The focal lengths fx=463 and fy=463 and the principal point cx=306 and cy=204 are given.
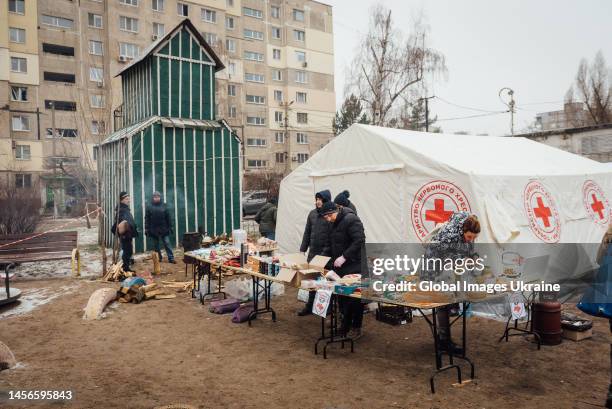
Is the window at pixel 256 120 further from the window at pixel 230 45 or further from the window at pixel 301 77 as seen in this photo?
the window at pixel 230 45

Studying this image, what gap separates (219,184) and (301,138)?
28982 millimetres

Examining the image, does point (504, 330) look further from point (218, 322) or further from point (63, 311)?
point (63, 311)

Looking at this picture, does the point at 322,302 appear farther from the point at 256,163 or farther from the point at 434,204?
the point at 256,163

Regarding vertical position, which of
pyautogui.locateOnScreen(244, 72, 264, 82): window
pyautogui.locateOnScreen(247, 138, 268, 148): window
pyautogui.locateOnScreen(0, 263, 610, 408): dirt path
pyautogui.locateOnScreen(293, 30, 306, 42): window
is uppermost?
pyautogui.locateOnScreen(293, 30, 306, 42): window

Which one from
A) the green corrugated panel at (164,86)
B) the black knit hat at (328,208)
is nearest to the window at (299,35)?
the green corrugated panel at (164,86)

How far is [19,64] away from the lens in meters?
31.3

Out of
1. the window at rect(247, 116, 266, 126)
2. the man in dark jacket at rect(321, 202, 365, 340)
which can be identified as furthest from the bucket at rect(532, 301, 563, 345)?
the window at rect(247, 116, 266, 126)

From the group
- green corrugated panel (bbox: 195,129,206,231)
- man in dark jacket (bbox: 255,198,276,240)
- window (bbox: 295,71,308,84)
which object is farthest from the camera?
window (bbox: 295,71,308,84)

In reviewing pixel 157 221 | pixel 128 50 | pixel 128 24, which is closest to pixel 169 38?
pixel 157 221

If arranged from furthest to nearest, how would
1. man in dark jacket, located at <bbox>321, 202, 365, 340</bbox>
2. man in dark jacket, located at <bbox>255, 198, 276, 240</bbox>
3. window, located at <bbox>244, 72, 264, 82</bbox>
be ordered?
1. window, located at <bbox>244, 72, 264, 82</bbox>
2. man in dark jacket, located at <bbox>255, 198, 276, 240</bbox>
3. man in dark jacket, located at <bbox>321, 202, 365, 340</bbox>

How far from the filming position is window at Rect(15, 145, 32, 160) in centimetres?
3128

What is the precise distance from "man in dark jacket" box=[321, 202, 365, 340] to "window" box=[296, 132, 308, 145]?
3660 centimetres

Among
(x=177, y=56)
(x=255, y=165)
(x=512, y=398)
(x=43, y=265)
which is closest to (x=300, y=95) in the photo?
(x=255, y=165)

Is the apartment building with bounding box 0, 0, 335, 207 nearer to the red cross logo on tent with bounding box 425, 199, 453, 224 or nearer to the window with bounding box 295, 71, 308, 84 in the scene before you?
the window with bounding box 295, 71, 308, 84
